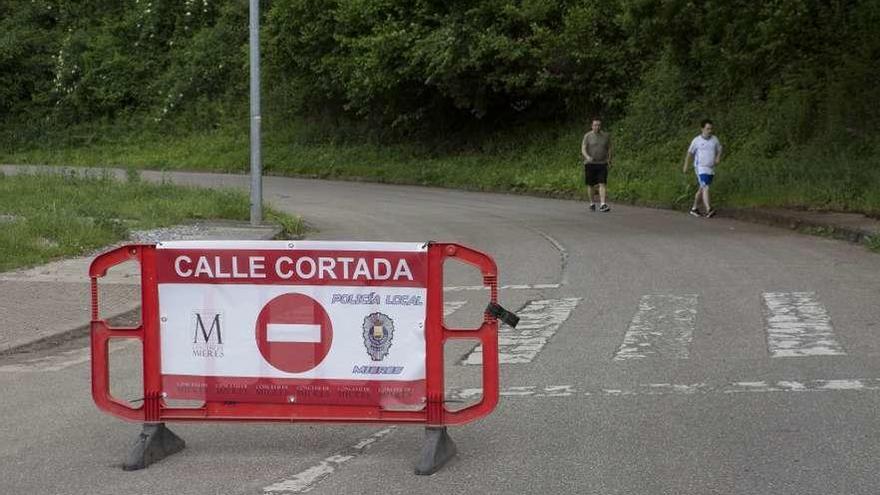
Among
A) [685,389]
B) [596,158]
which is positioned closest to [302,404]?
[685,389]

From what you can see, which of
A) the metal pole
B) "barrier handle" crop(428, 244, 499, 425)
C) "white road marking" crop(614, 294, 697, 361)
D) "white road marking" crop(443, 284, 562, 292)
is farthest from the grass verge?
"barrier handle" crop(428, 244, 499, 425)

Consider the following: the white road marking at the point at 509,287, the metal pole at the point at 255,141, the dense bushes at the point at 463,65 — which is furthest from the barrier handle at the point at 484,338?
the dense bushes at the point at 463,65

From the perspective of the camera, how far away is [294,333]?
7.12 metres

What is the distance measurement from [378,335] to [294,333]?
0.49 m

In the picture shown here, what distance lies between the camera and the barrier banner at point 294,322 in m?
7.02

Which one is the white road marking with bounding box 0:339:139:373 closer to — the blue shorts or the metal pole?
the metal pole

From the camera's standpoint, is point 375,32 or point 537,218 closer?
point 537,218

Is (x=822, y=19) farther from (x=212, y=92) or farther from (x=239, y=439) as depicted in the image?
(x=212, y=92)

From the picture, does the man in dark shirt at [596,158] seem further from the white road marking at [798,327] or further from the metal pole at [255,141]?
the white road marking at [798,327]

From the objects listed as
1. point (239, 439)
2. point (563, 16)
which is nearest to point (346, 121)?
point (563, 16)

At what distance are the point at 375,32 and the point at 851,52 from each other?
44.9 feet

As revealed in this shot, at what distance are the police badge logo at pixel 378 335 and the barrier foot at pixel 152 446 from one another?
51.7 inches

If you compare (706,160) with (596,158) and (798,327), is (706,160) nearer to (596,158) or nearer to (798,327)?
(596,158)

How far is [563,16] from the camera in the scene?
3291cm
